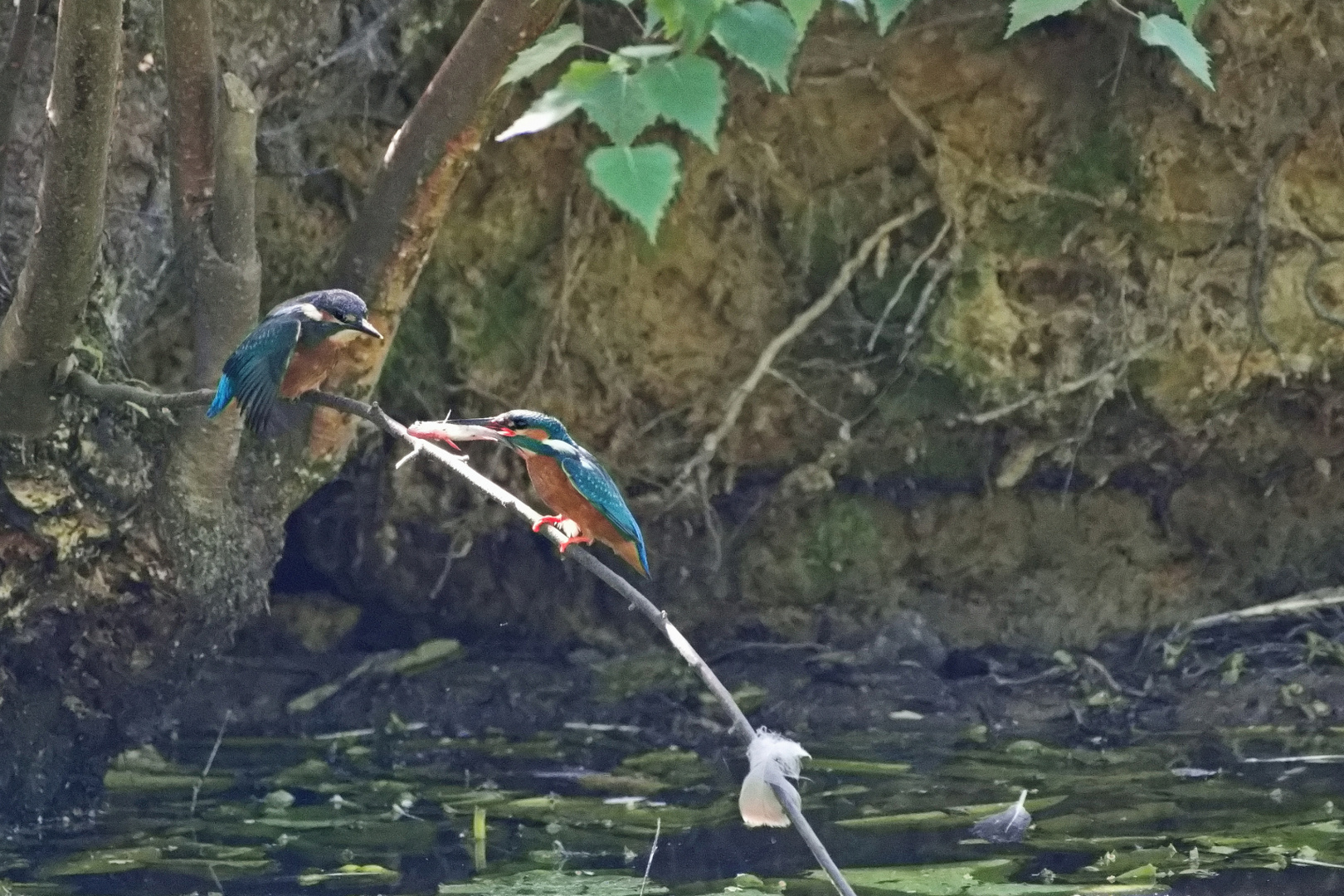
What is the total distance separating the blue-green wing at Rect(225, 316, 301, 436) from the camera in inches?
132

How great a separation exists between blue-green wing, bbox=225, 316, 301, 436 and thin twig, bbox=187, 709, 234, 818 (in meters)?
1.38

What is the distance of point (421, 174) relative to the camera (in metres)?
3.84

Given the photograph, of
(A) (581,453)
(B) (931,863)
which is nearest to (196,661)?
(A) (581,453)

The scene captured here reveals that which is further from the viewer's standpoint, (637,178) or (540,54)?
(540,54)

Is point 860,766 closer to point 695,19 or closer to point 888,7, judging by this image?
point 888,7

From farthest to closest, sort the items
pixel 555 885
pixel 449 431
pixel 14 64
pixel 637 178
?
pixel 14 64 < pixel 555 885 < pixel 449 431 < pixel 637 178

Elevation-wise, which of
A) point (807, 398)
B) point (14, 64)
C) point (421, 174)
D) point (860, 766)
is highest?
point (14, 64)

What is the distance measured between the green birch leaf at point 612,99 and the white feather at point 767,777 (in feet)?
2.49

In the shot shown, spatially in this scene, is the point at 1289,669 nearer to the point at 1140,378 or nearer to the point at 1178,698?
the point at 1178,698

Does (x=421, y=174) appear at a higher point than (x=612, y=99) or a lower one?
higher

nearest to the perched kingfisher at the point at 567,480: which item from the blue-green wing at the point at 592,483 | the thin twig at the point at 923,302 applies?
the blue-green wing at the point at 592,483

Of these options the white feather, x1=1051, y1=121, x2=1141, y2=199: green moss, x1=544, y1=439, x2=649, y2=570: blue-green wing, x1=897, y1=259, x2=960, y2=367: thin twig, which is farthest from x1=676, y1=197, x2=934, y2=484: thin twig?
the white feather

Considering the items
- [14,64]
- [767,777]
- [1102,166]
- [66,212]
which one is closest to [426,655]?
[14,64]

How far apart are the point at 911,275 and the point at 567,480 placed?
2174 millimetres
